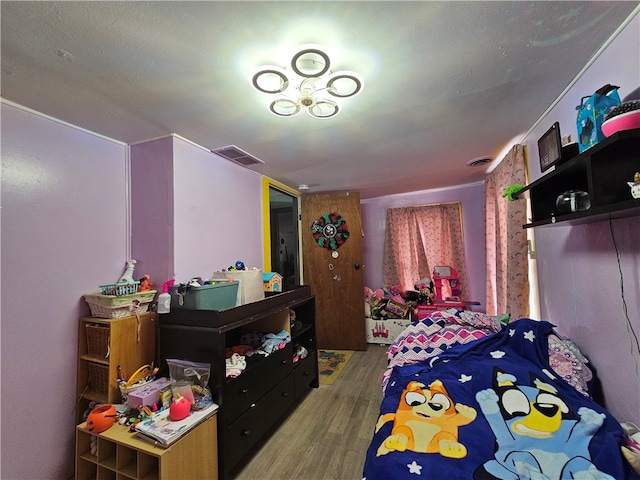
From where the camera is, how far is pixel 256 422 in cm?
182

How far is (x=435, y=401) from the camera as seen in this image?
1.35 metres

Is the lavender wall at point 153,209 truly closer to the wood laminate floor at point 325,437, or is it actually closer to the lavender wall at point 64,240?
the lavender wall at point 64,240

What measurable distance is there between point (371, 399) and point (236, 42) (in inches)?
108

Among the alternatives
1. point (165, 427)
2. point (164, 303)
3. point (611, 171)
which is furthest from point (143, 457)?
point (611, 171)

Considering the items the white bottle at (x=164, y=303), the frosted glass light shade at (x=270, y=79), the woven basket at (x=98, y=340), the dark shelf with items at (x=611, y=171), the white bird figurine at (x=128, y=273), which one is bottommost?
the woven basket at (x=98, y=340)

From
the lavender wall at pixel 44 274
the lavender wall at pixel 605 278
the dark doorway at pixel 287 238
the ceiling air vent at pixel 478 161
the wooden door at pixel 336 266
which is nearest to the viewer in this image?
the lavender wall at pixel 605 278

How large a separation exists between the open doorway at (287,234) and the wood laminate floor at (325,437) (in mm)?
1604

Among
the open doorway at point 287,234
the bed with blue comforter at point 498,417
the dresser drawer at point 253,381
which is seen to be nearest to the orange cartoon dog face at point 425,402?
the bed with blue comforter at point 498,417

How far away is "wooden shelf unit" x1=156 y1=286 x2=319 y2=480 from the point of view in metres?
1.58

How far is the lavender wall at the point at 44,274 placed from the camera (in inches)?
58.3

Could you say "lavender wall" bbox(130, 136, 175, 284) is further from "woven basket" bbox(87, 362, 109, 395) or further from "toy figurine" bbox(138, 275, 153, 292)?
"woven basket" bbox(87, 362, 109, 395)

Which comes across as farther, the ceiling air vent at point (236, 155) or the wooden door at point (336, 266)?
the wooden door at point (336, 266)

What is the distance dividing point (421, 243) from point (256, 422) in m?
3.33

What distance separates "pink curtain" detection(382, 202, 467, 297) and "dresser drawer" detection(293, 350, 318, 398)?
211 cm
